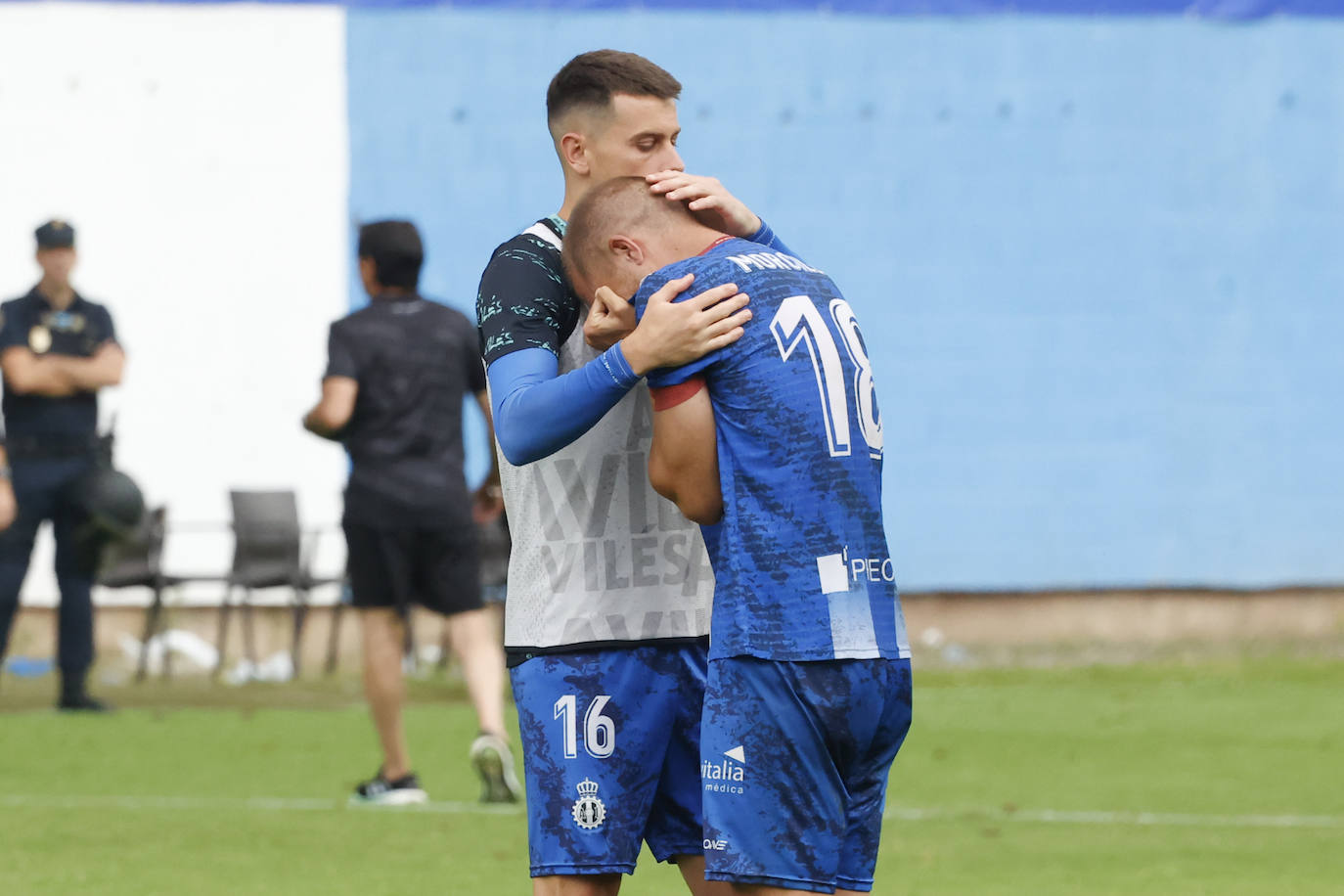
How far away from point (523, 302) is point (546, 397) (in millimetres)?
296

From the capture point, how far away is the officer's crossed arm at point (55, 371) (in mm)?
11141

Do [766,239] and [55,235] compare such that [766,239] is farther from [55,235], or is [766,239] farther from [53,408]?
[53,408]

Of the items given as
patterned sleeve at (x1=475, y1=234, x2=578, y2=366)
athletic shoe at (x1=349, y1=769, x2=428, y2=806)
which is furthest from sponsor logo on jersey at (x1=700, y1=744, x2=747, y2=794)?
athletic shoe at (x1=349, y1=769, x2=428, y2=806)

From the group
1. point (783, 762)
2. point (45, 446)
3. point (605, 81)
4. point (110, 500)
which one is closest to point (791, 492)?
point (783, 762)

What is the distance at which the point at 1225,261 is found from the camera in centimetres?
1545

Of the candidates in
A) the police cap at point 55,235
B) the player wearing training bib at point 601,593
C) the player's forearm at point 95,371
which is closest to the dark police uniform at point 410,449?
the player's forearm at point 95,371

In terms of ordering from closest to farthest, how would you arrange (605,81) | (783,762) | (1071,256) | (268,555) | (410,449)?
(783,762) < (605,81) < (410,449) < (268,555) < (1071,256)

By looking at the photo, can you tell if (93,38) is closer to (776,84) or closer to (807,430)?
(776,84)

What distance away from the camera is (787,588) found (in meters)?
3.34

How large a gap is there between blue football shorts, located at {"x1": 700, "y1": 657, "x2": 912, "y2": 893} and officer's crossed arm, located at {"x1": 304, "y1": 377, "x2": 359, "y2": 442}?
5.23 metres

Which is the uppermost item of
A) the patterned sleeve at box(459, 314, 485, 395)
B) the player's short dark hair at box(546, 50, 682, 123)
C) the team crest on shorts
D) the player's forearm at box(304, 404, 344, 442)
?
the player's short dark hair at box(546, 50, 682, 123)

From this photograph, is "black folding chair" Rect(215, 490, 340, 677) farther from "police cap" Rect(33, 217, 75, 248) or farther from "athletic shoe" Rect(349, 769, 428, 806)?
"athletic shoe" Rect(349, 769, 428, 806)

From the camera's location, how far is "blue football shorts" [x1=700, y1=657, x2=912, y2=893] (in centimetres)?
332

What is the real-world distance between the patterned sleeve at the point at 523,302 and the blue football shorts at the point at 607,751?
61 cm
